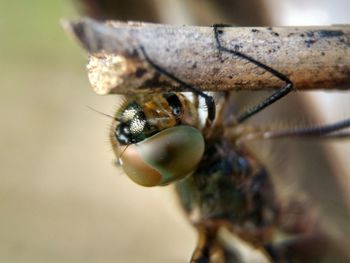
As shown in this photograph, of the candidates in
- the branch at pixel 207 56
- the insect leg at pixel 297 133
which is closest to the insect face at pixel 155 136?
→ the branch at pixel 207 56

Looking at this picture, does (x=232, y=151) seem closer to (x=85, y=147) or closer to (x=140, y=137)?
(x=140, y=137)

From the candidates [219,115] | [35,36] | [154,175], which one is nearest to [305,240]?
[219,115]

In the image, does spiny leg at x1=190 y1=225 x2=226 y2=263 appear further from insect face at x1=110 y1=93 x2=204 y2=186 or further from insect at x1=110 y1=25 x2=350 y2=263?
insect face at x1=110 y1=93 x2=204 y2=186

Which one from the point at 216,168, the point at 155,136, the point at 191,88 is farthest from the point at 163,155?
the point at 216,168

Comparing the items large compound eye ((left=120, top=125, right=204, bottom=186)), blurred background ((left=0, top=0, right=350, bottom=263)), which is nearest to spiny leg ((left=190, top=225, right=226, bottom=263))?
blurred background ((left=0, top=0, right=350, bottom=263))

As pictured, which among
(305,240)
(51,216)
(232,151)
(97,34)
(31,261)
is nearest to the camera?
(97,34)
